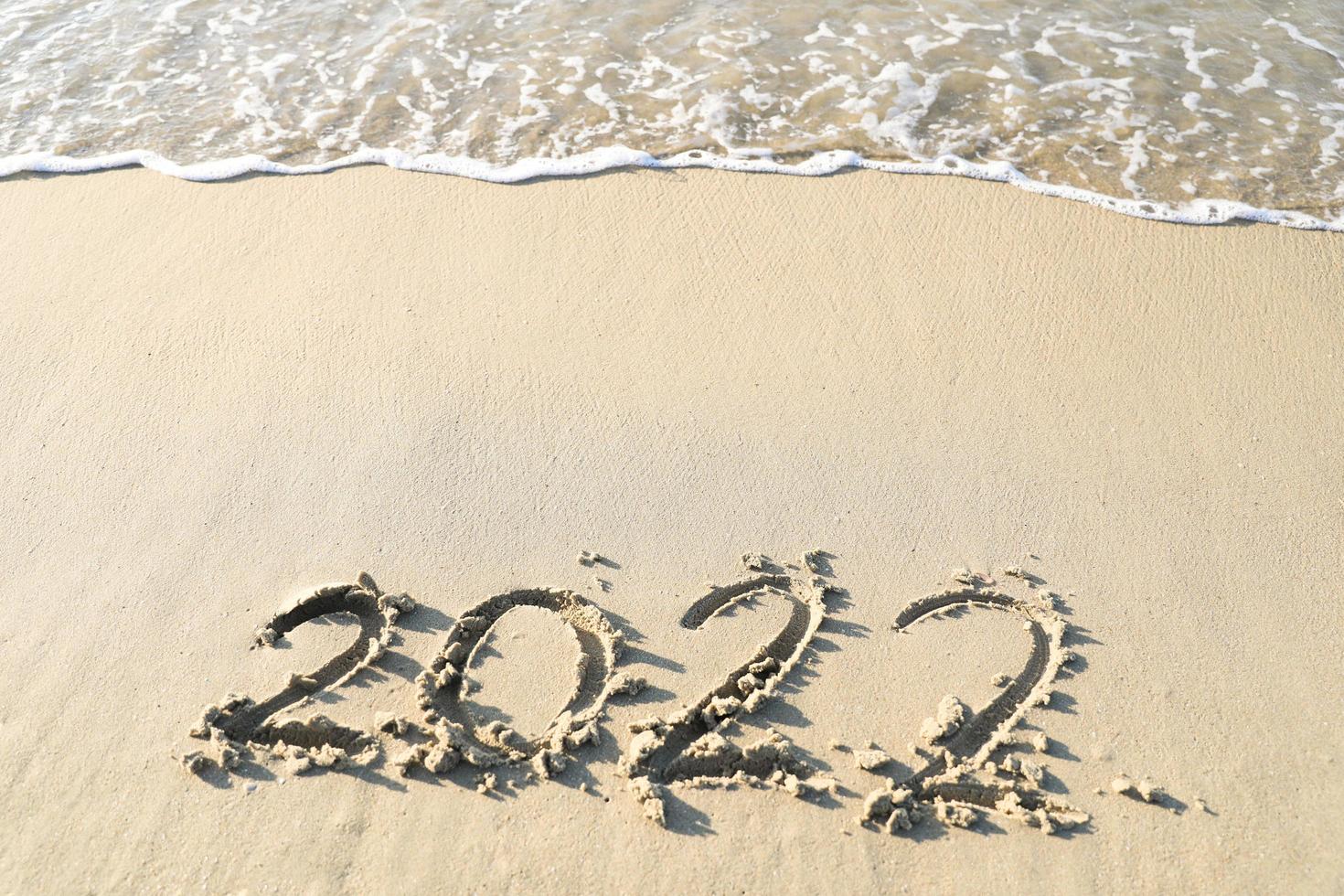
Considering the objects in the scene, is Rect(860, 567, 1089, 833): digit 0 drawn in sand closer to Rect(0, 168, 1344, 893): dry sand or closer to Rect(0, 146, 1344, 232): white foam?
Rect(0, 168, 1344, 893): dry sand

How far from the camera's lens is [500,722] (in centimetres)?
254

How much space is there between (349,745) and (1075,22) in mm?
5535

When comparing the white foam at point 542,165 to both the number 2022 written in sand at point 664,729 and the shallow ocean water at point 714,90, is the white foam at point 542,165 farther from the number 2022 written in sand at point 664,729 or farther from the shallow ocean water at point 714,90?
the number 2022 written in sand at point 664,729

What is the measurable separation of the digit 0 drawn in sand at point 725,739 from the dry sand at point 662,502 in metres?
0.04

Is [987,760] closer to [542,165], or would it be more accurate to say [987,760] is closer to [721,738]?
[721,738]

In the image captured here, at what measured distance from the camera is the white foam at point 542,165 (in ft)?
14.6

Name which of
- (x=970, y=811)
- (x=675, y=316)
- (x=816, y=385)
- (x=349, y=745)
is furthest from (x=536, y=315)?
(x=970, y=811)

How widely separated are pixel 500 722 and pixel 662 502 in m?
0.92

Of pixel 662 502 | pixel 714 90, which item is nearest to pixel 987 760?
pixel 662 502

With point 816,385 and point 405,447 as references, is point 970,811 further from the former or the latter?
point 405,447

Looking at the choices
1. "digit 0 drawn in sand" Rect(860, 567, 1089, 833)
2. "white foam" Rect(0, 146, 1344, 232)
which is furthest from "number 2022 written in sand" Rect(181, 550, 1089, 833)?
"white foam" Rect(0, 146, 1344, 232)

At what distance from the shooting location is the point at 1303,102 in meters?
4.96

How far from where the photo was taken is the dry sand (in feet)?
7.57

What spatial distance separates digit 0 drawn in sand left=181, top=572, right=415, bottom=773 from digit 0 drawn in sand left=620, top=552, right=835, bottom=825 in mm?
711
